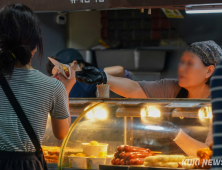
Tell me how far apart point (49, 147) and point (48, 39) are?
2.90 metres

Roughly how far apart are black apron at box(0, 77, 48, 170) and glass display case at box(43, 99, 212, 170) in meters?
0.64

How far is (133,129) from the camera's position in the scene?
2203mm

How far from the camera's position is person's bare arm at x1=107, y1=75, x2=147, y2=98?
262 centimetres

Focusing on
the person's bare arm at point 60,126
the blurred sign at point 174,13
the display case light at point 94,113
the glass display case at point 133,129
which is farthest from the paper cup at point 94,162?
the blurred sign at point 174,13

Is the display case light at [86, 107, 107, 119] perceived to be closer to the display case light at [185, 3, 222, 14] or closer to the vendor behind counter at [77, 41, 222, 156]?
the vendor behind counter at [77, 41, 222, 156]

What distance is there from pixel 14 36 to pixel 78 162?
3.53 ft

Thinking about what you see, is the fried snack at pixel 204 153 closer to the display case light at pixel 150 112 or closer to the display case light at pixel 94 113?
the display case light at pixel 150 112

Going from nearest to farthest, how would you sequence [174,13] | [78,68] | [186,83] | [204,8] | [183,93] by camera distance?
[204,8] → [186,83] → [183,93] → [78,68] → [174,13]

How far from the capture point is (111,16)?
507 cm

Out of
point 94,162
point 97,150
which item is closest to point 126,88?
point 97,150

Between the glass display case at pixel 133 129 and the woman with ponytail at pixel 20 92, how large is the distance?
69 centimetres

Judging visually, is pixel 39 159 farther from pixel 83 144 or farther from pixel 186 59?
pixel 186 59

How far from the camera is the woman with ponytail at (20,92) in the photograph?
145 centimetres

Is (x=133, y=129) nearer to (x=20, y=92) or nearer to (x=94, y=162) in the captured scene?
(x=94, y=162)
